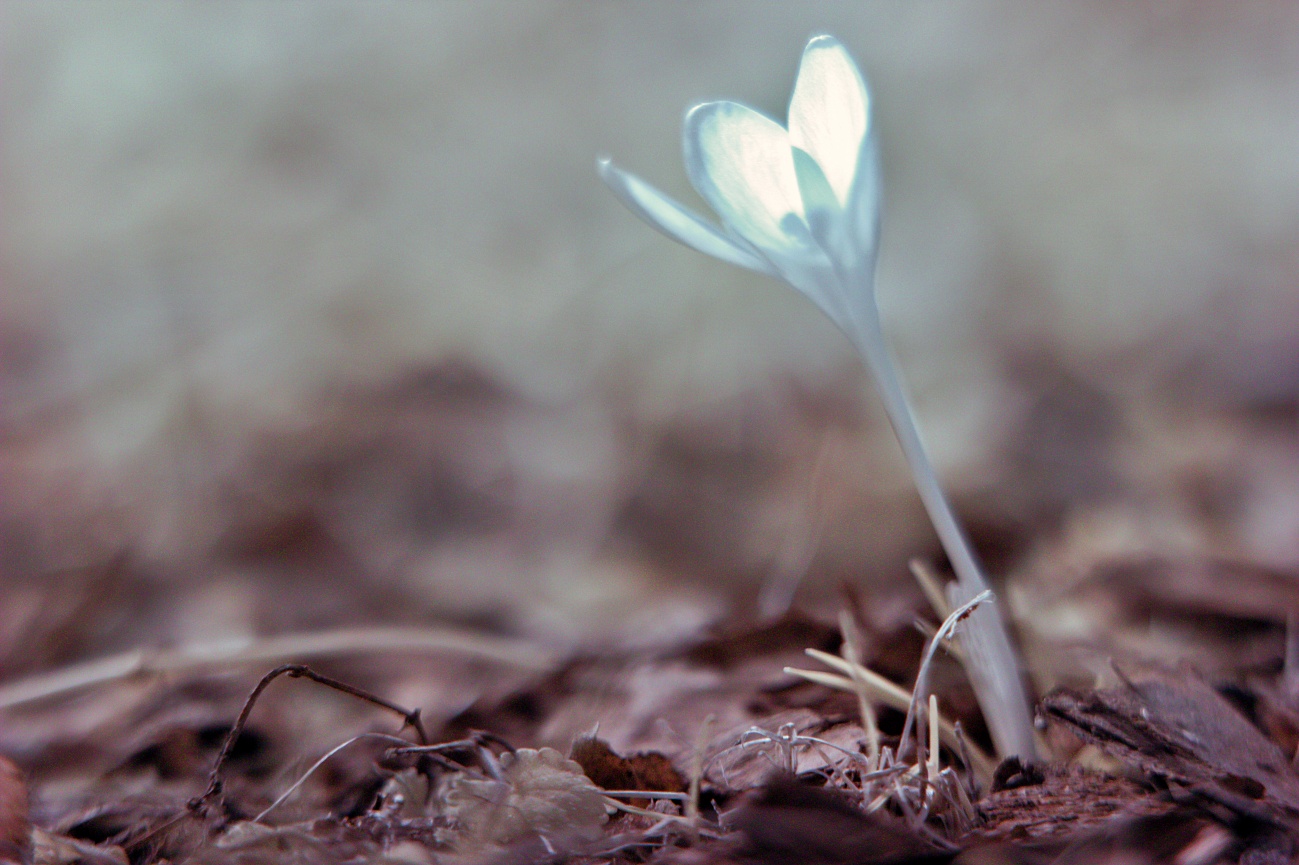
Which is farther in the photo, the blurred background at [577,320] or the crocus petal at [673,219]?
the blurred background at [577,320]

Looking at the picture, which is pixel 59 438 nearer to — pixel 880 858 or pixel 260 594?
pixel 260 594

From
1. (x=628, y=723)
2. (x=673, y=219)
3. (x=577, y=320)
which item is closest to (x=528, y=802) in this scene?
(x=628, y=723)

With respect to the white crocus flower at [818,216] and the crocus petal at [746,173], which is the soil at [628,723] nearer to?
the white crocus flower at [818,216]

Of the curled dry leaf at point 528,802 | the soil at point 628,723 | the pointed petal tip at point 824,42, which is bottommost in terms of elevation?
the soil at point 628,723

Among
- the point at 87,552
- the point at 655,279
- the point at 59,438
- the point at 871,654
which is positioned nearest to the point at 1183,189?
the point at 655,279

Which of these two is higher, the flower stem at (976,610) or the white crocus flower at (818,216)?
the white crocus flower at (818,216)

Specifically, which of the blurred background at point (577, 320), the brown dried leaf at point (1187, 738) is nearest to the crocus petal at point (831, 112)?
the brown dried leaf at point (1187, 738)

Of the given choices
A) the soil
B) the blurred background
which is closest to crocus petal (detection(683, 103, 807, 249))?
the soil

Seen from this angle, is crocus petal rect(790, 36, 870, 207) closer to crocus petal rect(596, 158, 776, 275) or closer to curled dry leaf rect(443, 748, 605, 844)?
crocus petal rect(596, 158, 776, 275)
